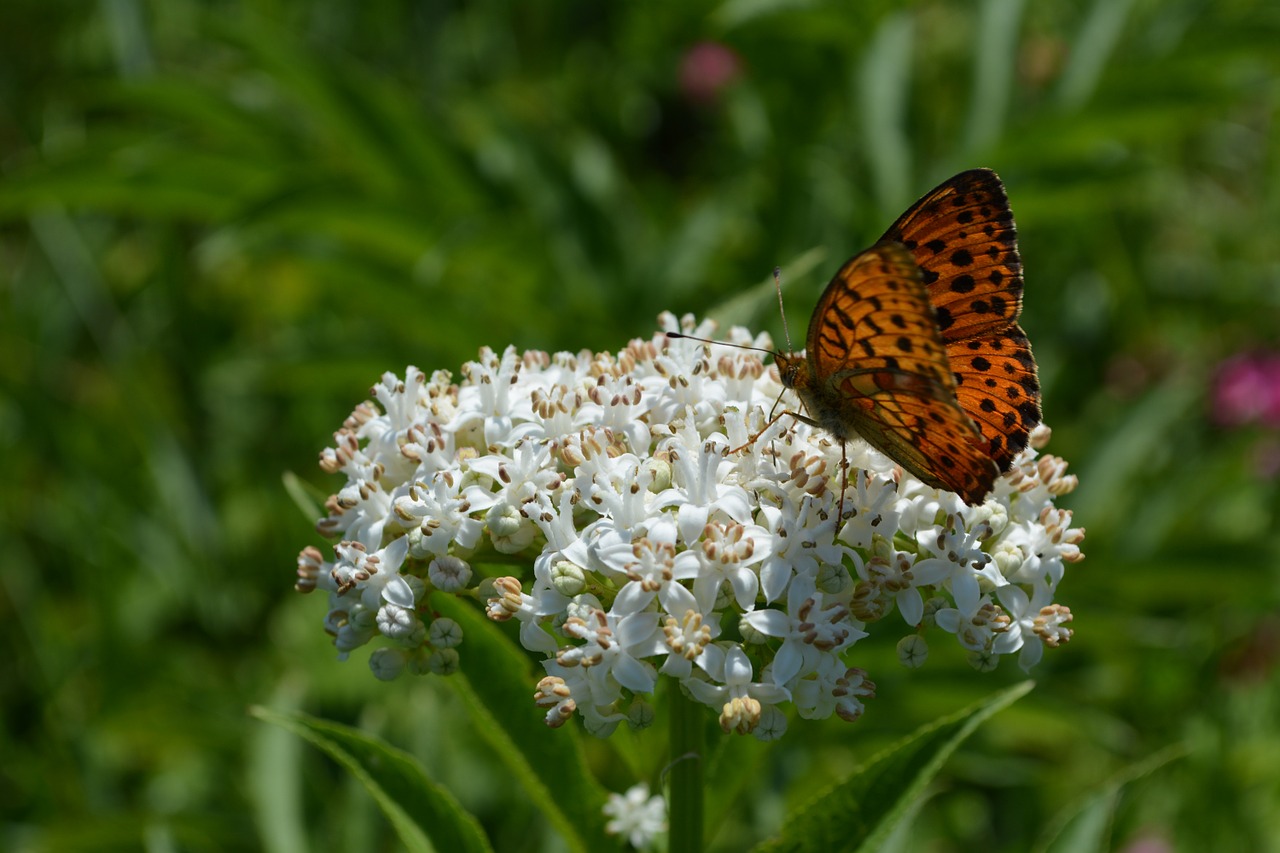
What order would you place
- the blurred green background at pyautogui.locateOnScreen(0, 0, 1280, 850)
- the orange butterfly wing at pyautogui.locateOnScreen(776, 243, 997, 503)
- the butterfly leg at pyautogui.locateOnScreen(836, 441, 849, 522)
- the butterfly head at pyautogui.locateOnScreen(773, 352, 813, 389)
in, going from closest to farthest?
1. the orange butterfly wing at pyautogui.locateOnScreen(776, 243, 997, 503)
2. the butterfly leg at pyautogui.locateOnScreen(836, 441, 849, 522)
3. the butterfly head at pyautogui.locateOnScreen(773, 352, 813, 389)
4. the blurred green background at pyautogui.locateOnScreen(0, 0, 1280, 850)

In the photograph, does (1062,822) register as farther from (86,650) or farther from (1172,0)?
(86,650)

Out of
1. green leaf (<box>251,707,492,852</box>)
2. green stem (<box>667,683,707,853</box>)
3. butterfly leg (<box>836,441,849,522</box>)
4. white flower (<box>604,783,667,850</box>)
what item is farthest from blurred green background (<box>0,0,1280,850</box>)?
butterfly leg (<box>836,441,849,522</box>)

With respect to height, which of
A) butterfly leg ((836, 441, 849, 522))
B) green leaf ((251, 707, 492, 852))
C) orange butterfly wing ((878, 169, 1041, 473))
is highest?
orange butterfly wing ((878, 169, 1041, 473))

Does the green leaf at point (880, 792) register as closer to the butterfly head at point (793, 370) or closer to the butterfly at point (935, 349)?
the butterfly at point (935, 349)

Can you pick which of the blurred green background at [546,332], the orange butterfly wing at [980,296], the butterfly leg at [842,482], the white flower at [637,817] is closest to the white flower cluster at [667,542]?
the butterfly leg at [842,482]

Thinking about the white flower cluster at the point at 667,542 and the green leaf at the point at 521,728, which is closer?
the white flower cluster at the point at 667,542

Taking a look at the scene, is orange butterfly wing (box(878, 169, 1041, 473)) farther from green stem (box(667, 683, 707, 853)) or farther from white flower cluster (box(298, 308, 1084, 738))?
green stem (box(667, 683, 707, 853))
